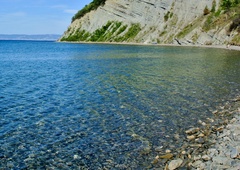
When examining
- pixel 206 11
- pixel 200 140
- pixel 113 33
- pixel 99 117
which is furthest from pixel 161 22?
pixel 200 140

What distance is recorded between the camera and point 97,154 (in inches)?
344

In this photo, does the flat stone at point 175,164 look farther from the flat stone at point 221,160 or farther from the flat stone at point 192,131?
the flat stone at point 192,131

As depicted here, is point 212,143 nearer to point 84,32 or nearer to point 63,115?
point 63,115

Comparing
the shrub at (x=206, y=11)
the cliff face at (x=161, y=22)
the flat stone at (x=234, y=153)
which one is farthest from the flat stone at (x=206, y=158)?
the shrub at (x=206, y=11)

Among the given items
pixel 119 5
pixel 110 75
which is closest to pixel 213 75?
pixel 110 75

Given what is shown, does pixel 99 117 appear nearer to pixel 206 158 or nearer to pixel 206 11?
pixel 206 158

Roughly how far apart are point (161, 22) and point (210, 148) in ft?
258

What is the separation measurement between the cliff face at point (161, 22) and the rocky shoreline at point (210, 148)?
53.6 m

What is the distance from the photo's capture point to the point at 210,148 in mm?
8625

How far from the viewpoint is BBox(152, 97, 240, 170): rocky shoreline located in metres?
7.43

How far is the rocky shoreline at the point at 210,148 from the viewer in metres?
7.43

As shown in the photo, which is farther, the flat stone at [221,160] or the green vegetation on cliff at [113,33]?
the green vegetation on cliff at [113,33]

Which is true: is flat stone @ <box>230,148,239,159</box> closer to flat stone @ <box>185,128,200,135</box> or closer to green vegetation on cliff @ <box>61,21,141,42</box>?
flat stone @ <box>185,128,200,135</box>

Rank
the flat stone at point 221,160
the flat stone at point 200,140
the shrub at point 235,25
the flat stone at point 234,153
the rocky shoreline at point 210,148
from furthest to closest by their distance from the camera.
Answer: the shrub at point 235,25, the flat stone at point 200,140, the flat stone at point 234,153, the rocky shoreline at point 210,148, the flat stone at point 221,160
